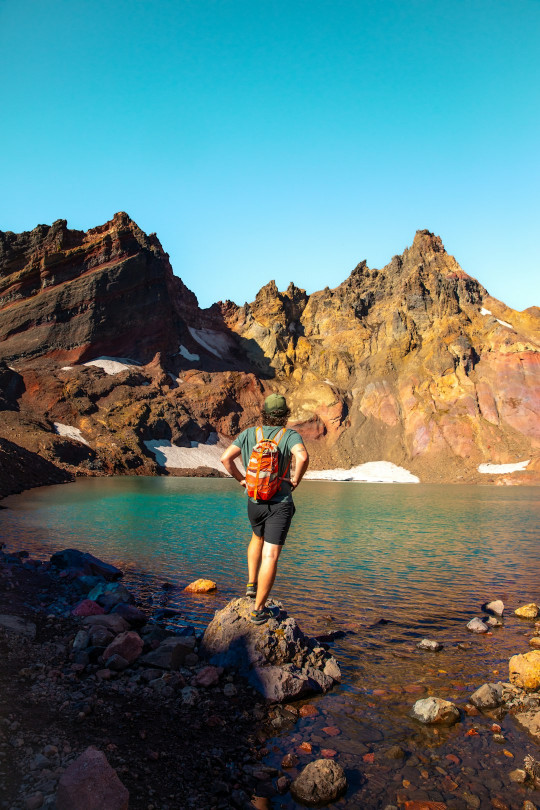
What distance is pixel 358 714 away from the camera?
18.7 ft

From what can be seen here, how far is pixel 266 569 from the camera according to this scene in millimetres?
6109

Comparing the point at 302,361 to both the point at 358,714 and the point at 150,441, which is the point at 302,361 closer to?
the point at 150,441

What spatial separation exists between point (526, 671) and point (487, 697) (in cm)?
87

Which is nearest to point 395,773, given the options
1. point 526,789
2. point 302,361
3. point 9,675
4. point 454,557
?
point 526,789

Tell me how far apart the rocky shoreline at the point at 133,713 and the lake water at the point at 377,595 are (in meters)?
0.39

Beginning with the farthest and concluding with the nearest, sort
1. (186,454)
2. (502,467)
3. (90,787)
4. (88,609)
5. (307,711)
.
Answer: (186,454) → (502,467) → (88,609) → (307,711) → (90,787)

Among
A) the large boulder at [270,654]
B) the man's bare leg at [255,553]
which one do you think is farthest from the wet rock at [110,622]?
the man's bare leg at [255,553]

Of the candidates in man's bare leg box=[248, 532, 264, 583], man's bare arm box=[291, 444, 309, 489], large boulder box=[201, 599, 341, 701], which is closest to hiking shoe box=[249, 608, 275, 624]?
large boulder box=[201, 599, 341, 701]

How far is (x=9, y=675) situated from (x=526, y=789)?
526cm

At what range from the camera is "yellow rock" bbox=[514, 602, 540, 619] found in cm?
983

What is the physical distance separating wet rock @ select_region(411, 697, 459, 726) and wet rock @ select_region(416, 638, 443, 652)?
237 centimetres

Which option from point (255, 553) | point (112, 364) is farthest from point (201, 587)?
point (112, 364)

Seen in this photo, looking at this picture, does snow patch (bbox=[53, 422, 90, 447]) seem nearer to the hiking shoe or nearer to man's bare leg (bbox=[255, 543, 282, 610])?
the hiking shoe

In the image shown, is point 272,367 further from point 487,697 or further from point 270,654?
point 487,697
